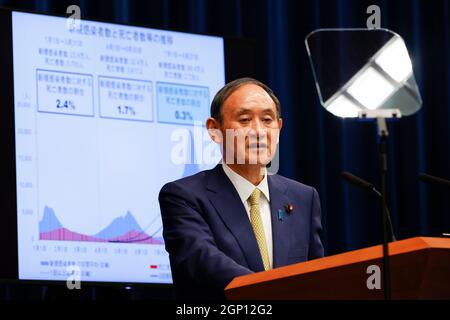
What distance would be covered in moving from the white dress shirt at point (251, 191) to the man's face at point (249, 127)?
0.04 metres

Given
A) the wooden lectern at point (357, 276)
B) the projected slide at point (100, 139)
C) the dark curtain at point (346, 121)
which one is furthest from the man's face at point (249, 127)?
the dark curtain at point (346, 121)

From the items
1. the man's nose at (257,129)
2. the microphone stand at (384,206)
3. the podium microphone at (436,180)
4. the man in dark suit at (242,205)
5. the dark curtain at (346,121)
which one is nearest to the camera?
the microphone stand at (384,206)

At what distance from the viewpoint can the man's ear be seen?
275 centimetres

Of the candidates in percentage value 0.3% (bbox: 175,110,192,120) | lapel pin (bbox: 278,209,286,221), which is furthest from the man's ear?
percentage value 0.3% (bbox: 175,110,192,120)

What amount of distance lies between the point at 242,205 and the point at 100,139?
1063 mm

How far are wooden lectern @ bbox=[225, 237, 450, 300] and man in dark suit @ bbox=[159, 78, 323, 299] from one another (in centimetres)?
51

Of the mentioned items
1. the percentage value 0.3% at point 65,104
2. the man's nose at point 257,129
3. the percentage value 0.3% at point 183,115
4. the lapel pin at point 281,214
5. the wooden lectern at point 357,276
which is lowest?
the wooden lectern at point 357,276

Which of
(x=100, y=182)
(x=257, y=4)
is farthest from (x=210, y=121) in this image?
(x=257, y=4)

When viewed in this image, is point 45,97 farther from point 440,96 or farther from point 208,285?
point 440,96

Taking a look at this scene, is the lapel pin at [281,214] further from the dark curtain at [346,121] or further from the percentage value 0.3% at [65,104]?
the dark curtain at [346,121]

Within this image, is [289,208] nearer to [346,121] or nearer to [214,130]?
[214,130]

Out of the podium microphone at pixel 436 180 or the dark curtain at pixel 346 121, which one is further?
the dark curtain at pixel 346 121

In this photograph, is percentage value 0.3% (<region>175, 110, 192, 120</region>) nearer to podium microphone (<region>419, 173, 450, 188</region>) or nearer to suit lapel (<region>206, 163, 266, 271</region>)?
suit lapel (<region>206, 163, 266, 271</region>)

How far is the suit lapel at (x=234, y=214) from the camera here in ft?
8.41
